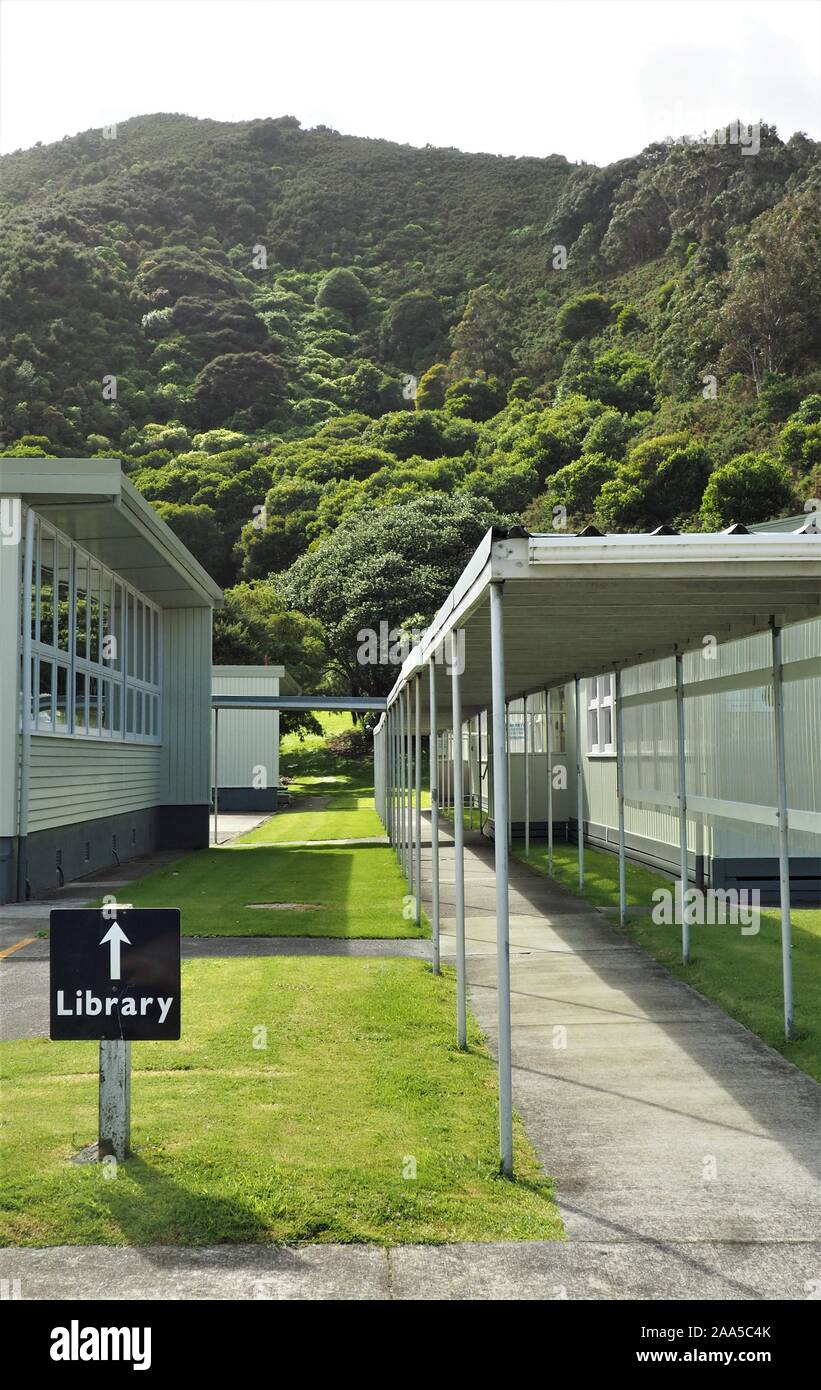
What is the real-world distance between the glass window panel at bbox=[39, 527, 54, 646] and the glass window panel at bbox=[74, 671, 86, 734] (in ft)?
3.19

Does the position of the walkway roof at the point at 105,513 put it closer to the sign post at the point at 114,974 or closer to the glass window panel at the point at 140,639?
the glass window panel at the point at 140,639

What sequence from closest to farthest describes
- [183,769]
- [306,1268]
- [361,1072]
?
[306,1268], [361,1072], [183,769]

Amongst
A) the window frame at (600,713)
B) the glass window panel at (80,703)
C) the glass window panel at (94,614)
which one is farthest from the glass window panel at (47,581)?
the window frame at (600,713)

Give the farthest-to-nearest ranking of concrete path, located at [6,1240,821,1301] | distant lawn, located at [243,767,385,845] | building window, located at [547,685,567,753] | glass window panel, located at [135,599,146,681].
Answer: distant lawn, located at [243,767,385,845], building window, located at [547,685,567,753], glass window panel, located at [135,599,146,681], concrete path, located at [6,1240,821,1301]

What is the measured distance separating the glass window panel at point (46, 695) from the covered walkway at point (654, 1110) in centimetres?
692

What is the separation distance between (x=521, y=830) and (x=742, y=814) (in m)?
16.1

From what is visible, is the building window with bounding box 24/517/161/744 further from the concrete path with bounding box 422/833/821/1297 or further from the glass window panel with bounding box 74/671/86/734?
the concrete path with bounding box 422/833/821/1297

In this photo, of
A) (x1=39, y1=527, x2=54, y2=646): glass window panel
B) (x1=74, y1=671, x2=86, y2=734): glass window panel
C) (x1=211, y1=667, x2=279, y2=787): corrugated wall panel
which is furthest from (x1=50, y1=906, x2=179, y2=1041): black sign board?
(x1=211, y1=667, x2=279, y2=787): corrugated wall panel

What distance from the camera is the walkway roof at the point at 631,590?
546 cm

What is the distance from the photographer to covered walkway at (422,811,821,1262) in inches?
182

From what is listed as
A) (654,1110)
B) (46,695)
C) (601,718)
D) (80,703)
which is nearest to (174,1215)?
(654,1110)

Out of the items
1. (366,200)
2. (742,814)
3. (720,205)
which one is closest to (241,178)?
(366,200)

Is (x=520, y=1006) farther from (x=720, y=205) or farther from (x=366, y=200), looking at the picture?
(x=366, y=200)

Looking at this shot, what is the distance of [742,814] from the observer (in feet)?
27.3
